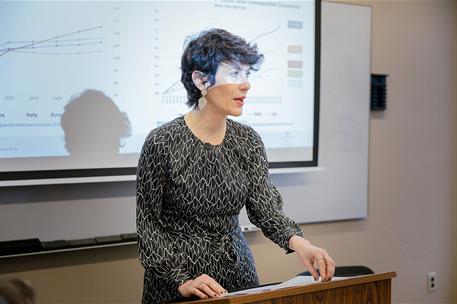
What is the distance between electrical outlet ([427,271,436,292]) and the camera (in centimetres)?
352

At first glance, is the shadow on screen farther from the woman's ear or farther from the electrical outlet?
the electrical outlet

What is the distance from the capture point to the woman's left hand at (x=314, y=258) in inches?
62.5

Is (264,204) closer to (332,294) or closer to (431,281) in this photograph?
(332,294)

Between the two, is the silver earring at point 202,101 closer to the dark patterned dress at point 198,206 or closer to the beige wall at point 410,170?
the dark patterned dress at point 198,206

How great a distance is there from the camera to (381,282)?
4.87 feet

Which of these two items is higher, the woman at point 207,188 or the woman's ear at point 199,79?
the woman's ear at point 199,79

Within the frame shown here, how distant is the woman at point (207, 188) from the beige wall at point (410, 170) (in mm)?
1172

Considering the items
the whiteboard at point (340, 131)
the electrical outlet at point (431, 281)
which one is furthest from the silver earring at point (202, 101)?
the electrical outlet at point (431, 281)

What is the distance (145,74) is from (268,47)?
616 mm

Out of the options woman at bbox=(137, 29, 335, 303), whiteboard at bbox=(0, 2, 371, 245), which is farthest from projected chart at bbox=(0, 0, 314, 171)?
woman at bbox=(137, 29, 335, 303)

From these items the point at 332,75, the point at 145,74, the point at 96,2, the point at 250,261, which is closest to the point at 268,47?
the point at 332,75

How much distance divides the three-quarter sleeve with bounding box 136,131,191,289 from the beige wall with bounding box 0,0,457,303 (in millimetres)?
1308

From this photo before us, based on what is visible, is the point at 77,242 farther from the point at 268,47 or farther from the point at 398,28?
the point at 398,28

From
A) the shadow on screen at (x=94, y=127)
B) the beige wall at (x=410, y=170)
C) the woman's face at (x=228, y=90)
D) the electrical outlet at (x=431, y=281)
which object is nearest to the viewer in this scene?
the woman's face at (x=228, y=90)
